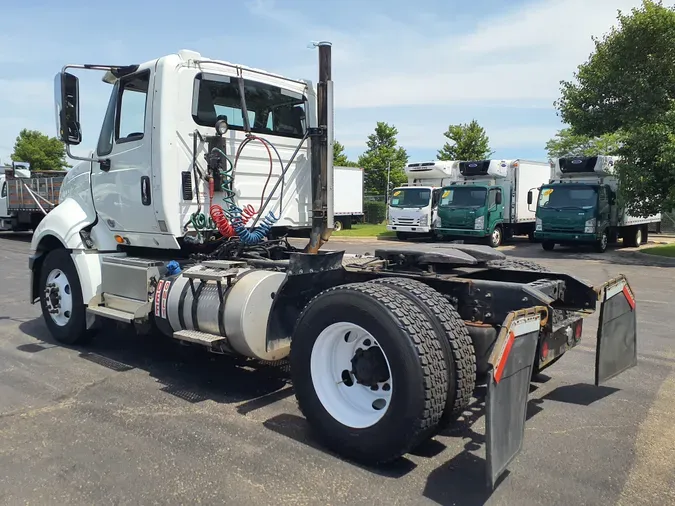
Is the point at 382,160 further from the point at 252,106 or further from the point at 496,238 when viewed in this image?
the point at 252,106

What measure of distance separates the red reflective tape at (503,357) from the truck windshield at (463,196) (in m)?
19.8

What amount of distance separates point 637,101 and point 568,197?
17.2 ft

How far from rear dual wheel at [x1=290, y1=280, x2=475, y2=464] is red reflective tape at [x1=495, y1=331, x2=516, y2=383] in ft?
1.40

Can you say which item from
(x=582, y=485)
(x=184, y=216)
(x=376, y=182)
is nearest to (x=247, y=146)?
(x=184, y=216)

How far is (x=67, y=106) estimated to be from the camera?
5.22m

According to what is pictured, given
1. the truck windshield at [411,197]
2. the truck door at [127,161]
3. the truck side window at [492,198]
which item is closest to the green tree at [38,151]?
the truck windshield at [411,197]

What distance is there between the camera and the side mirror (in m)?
5.16

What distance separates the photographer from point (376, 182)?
3975cm

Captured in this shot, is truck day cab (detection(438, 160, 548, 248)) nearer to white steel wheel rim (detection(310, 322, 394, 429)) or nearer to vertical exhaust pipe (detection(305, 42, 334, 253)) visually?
vertical exhaust pipe (detection(305, 42, 334, 253))

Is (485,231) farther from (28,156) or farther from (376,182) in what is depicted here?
(28,156)

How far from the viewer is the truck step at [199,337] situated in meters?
4.48

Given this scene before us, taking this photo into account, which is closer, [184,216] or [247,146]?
[184,216]

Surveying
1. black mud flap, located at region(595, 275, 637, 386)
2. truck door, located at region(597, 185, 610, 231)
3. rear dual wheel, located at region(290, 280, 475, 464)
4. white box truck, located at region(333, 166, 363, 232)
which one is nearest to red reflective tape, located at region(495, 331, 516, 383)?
rear dual wheel, located at region(290, 280, 475, 464)

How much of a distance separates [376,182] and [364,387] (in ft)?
120
